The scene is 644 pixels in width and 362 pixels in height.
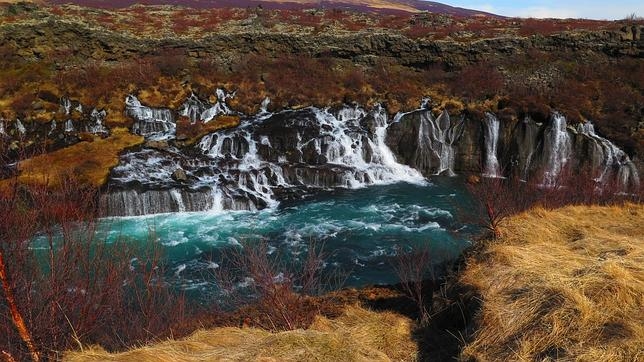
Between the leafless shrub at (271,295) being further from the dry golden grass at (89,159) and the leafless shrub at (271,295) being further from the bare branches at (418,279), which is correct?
the dry golden grass at (89,159)

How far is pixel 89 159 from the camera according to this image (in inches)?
1180

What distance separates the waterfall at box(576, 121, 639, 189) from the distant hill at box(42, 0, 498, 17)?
60.3 m

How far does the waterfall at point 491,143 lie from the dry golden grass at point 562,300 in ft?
69.3

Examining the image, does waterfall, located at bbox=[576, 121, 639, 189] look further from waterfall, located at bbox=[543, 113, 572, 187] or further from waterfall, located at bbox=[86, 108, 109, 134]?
waterfall, located at bbox=[86, 108, 109, 134]

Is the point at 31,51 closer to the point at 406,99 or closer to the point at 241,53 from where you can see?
the point at 241,53

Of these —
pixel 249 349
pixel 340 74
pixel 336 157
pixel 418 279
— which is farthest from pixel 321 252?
pixel 340 74

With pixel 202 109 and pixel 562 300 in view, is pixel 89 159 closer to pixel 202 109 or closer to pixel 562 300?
pixel 202 109

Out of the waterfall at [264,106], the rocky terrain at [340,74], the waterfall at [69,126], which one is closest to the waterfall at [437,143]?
the rocky terrain at [340,74]

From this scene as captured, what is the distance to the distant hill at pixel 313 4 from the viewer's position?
3100 inches

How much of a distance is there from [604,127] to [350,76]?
21346 mm

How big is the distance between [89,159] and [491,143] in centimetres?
2779

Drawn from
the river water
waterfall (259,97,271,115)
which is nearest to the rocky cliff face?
waterfall (259,97,271,115)

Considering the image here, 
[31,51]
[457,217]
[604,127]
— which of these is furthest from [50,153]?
[604,127]

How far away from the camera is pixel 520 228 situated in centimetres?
1458
